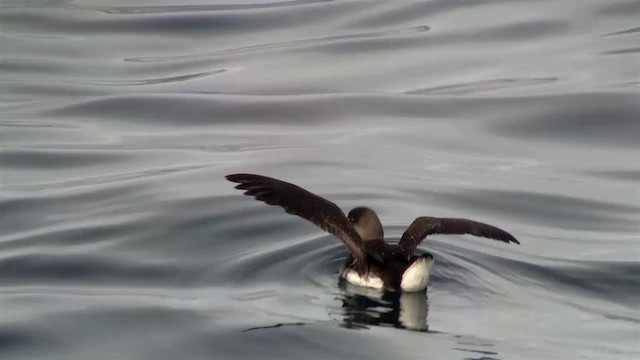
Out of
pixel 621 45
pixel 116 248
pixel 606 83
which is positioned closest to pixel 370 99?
pixel 606 83

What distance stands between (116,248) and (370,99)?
5.87 m

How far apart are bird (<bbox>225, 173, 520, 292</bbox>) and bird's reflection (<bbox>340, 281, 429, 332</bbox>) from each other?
0.05m

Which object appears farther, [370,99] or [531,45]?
[531,45]

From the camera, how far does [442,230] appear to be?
27.4ft

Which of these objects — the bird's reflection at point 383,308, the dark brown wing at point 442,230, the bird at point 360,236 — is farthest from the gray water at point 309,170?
the dark brown wing at point 442,230

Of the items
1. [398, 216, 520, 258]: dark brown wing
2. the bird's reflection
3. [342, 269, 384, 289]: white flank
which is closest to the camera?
the bird's reflection

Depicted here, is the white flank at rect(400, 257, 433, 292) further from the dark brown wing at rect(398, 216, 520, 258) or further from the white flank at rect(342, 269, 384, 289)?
the dark brown wing at rect(398, 216, 520, 258)

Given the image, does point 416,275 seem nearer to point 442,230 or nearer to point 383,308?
point 383,308

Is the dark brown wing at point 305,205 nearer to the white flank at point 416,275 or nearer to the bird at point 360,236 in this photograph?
the bird at point 360,236

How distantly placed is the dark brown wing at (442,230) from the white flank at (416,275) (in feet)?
1.12

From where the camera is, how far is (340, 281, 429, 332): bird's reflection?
7.47 metres

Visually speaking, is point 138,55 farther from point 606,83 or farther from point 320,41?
point 606,83

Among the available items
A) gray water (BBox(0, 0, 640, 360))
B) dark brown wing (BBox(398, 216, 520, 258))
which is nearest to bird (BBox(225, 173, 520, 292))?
dark brown wing (BBox(398, 216, 520, 258))

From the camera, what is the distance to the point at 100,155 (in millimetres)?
12672
